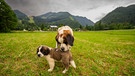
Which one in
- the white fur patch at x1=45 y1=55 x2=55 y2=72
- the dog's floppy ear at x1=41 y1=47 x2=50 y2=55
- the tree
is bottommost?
the white fur patch at x1=45 y1=55 x2=55 y2=72

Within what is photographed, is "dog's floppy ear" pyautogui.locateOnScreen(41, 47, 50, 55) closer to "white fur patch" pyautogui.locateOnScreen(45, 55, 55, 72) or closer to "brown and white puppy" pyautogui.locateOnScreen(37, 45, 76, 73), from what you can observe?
"brown and white puppy" pyautogui.locateOnScreen(37, 45, 76, 73)

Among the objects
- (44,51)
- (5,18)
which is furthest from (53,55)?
(5,18)

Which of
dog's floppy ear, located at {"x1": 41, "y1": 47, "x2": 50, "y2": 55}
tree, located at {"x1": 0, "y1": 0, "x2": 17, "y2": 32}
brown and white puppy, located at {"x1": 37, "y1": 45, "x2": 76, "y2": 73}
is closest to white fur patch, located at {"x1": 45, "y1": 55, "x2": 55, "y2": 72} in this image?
brown and white puppy, located at {"x1": 37, "y1": 45, "x2": 76, "y2": 73}

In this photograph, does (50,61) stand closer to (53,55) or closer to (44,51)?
(53,55)

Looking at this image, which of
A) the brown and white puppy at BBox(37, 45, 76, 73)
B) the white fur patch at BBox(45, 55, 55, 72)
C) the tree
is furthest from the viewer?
the tree

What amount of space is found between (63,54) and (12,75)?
218 centimetres

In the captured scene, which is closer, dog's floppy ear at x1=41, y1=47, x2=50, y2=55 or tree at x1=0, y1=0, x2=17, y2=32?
dog's floppy ear at x1=41, y1=47, x2=50, y2=55

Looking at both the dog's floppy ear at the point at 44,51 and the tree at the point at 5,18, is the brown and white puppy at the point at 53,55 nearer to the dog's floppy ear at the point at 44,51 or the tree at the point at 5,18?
the dog's floppy ear at the point at 44,51

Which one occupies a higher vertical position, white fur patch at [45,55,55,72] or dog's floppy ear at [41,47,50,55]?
dog's floppy ear at [41,47,50,55]

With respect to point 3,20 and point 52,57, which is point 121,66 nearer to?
point 52,57

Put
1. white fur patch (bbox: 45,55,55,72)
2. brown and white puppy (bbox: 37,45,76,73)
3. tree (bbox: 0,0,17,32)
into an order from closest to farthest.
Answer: brown and white puppy (bbox: 37,45,76,73) → white fur patch (bbox: 45,55,55,72) → tree (bbox: 0,0,17,32)

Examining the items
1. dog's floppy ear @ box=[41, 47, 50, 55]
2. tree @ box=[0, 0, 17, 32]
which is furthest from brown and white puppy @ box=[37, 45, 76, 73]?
A: tree @ box=[0, 0, 17, 32]

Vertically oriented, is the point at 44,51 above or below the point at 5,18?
below

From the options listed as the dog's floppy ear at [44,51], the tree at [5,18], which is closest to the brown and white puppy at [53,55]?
the dog's floppy ear at [44,51]
